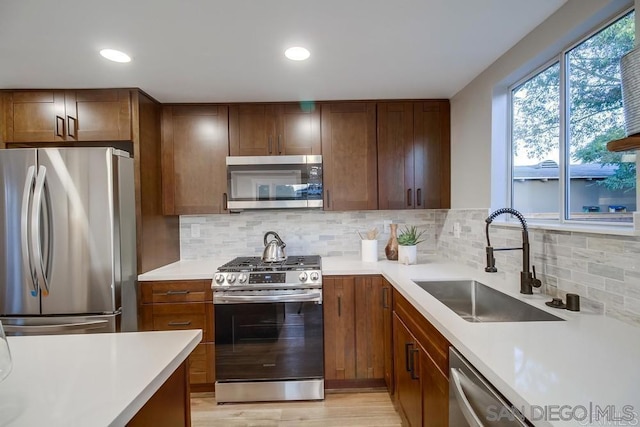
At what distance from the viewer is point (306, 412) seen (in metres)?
2.02

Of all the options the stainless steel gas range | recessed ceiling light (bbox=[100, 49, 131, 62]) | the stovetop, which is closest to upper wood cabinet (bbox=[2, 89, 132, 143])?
recessed ceiling light (bbox=[100, 49, 131, 62])

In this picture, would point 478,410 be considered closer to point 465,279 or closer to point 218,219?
point 465,279

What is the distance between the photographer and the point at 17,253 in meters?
1.88

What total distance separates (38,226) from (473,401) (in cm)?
247

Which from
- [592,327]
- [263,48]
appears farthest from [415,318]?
[263,48]

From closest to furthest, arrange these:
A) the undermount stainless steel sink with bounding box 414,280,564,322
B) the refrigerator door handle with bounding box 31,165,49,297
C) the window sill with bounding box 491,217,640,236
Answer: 1. the window sill with bounding box 491,217,640,236
2. the undermount stainless steel sink with bounding box 414,280,564,322
3. the refrigerator door handle with bounding box 31,165,49,297

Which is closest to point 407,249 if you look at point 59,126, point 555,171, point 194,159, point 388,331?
point 388,331

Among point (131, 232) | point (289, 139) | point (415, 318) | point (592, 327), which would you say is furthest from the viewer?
point (289, 139)

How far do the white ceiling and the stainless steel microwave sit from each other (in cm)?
55

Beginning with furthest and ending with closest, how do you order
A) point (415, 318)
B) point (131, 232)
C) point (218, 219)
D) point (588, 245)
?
point (218, 219), point (131, 232), point (415, 318), point (588, 245)

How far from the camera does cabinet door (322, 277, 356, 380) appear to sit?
2174mm

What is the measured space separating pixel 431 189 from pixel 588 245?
1364 millimetres

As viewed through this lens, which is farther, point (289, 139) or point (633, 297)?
point (289, 139)

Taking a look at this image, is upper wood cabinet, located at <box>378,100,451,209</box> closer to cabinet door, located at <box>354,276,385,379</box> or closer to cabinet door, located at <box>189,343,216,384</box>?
cabinet door, located at <box>354,276,385,379</box>
